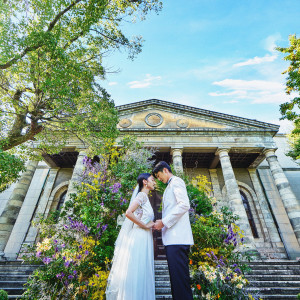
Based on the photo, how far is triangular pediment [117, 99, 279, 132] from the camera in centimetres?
1245

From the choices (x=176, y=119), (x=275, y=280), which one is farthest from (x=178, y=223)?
(x=176, y=119)

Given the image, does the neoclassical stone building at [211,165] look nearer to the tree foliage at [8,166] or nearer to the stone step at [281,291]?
the stone step at [281,291]

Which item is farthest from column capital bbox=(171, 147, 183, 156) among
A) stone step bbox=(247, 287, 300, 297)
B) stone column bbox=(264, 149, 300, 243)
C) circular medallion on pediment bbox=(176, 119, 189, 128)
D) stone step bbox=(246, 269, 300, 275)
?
stone step bbox=(247, 287, 300, 297)

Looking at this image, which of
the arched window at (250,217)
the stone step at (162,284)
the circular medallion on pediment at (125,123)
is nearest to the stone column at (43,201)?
the circular medallion on pediment at (125,123)

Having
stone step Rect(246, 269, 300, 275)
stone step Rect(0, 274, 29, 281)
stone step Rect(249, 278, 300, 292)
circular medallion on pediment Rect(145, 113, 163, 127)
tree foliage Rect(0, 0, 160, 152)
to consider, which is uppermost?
circular medallion on pediment Rect(145, 113, 163, 127)

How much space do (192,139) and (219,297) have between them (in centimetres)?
972

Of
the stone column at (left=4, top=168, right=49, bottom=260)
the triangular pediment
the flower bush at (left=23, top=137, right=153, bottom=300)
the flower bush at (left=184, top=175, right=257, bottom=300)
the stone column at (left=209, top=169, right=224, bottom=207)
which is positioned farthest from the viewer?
the stone column at (left=209, top=169, right=224, bottom=207)

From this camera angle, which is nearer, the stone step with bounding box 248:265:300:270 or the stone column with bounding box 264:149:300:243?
the stone step with bounding box 248:265:300:270

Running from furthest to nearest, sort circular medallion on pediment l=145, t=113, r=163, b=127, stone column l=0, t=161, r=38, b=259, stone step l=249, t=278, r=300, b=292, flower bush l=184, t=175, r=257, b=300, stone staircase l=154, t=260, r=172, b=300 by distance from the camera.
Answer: circular medallion on pediment l=145, t=113, r=163, b=127 < stone column l=0, t=161, r=38, b=259 < stone step l=249, t=278, r=300, b=292 < stone staircase l=154, t=260, r=172, b=300 < flower bush l=184, t=175, r=257, b=300

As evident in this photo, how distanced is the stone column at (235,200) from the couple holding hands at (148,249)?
26.9 ft

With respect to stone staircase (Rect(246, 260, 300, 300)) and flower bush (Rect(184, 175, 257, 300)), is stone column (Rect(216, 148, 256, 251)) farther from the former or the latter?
flower bush (Rect(184, 175, 257, 300))

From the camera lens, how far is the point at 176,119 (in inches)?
518

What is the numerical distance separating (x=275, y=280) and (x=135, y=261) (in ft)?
20.5

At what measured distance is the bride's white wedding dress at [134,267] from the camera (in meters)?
2.40
